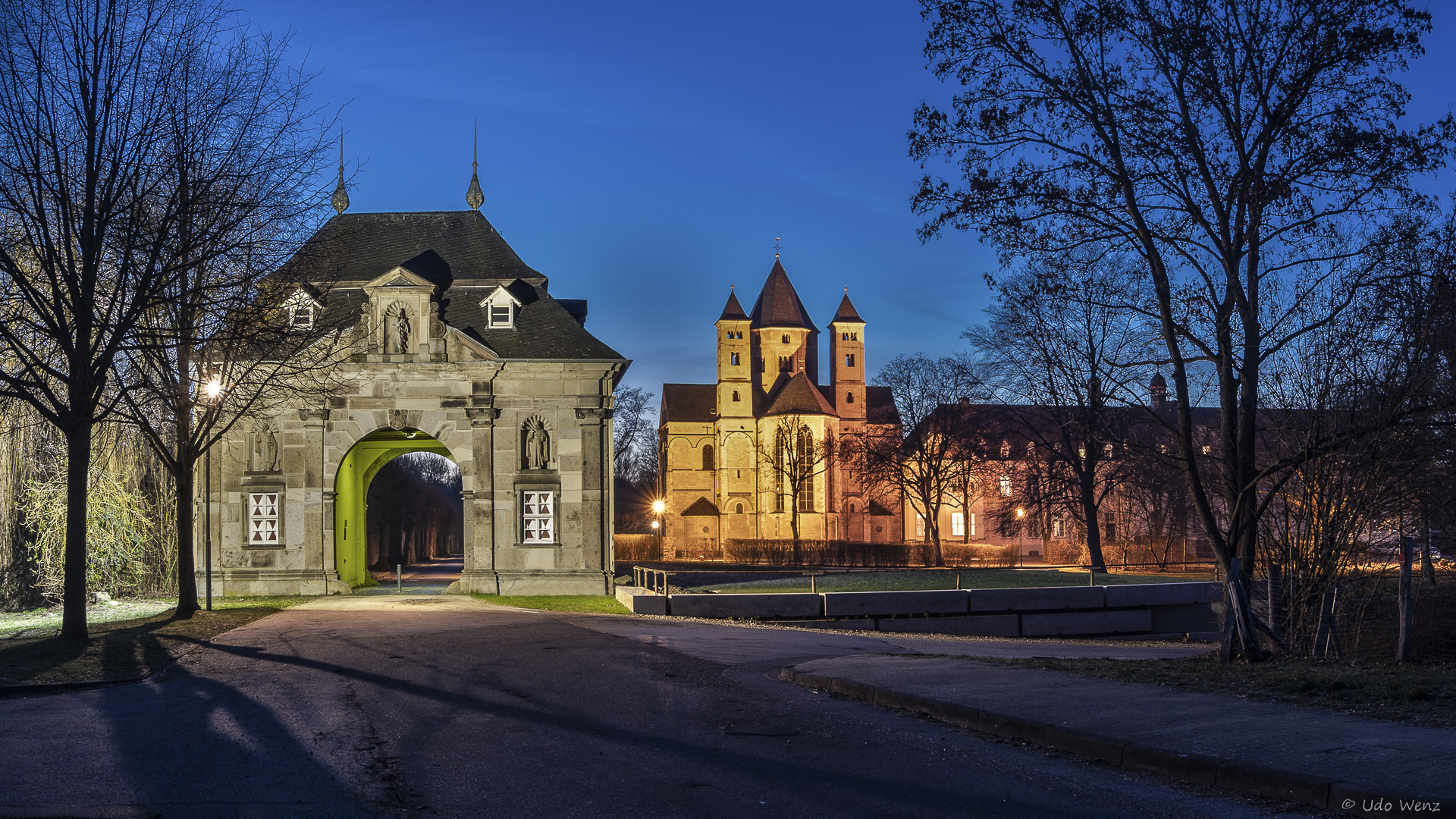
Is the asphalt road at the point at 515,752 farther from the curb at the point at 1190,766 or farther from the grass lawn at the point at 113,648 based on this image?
the grass lawn at the point at 113,648

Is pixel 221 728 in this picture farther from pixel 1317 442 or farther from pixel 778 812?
pixel 1317 442

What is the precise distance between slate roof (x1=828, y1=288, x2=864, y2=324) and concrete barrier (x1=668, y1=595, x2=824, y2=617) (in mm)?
73146

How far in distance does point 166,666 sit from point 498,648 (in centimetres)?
433

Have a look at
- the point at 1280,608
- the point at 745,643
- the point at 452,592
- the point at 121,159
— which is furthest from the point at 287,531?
the point at 1280,608

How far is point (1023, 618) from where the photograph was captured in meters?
27.3

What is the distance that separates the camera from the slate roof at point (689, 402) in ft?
325

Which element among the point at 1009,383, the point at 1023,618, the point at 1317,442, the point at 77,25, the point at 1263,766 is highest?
the point at 77,25

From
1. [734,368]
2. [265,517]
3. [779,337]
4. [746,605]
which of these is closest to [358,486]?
[265,517]

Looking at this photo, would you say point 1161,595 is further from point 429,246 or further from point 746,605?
point 429,246

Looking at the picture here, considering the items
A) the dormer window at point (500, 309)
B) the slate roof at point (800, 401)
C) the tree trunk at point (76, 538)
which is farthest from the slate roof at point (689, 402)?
the tree trunk at point (76, 538)

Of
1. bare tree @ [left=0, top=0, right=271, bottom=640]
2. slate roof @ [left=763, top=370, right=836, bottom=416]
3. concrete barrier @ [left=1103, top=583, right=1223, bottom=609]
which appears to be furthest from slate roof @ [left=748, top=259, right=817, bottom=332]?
bare tree @ [left=0, top=0, right=271, bottom=640]

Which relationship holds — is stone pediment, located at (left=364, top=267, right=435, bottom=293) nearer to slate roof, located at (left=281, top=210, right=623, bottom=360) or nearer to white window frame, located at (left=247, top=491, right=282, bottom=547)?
slate roof, located at (left=281, top=210, right=623, bottom=360)

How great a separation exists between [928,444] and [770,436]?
24221 mm

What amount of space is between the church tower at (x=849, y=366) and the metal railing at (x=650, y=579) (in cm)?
6446
